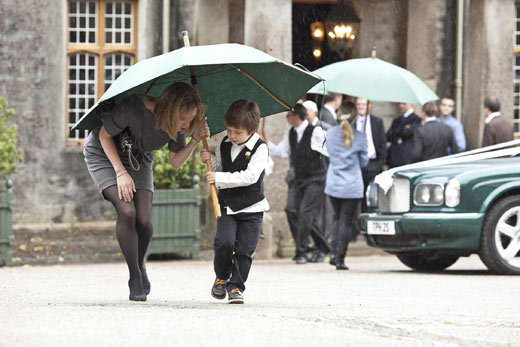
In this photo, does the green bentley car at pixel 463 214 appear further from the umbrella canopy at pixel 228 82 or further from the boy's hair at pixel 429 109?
the umbrella canopy at pixel 228 82

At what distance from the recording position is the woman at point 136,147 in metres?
8.63

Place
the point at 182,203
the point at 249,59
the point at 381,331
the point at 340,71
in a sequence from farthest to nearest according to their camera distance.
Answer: the point at 182,203 → the point at 340,71 → the point at 249,59 → the point at 381,331

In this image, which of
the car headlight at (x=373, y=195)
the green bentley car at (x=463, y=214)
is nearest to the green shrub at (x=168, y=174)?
the car headlight at (x=373, y=195)

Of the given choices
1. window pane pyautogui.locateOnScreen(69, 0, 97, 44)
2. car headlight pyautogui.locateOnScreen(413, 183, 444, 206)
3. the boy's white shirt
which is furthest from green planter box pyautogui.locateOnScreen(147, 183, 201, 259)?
the boy's white shirt

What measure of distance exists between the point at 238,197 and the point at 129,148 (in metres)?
0.92

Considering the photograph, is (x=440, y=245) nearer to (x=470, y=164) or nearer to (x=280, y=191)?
(x=470, y=164)

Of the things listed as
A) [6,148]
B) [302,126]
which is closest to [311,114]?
[302,126]

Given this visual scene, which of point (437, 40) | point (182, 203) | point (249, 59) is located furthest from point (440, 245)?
point (437, 40)

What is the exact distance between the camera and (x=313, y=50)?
22609 mm

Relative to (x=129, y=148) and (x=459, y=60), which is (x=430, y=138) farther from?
(x=129, y=148)

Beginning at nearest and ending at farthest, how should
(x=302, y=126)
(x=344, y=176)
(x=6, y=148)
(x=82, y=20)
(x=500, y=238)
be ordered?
1. (x=500, y=238)
2. (x=344, y=176)
3. (x=302, y=126)
4. (x=6, y=148)
5. (x=82, y=20)

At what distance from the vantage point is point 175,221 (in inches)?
588

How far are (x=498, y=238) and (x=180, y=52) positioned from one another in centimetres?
526

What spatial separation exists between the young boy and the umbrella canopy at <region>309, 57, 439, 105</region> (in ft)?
14.3
